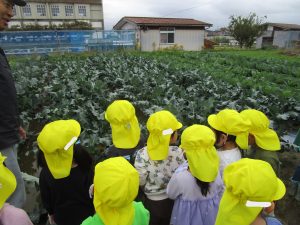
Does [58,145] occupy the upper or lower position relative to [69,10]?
lower

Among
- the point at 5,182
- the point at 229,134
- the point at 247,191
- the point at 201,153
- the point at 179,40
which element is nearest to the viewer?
the point at 247,191

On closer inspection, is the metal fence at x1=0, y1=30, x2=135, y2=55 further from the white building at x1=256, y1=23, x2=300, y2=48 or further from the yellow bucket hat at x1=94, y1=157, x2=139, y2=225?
the yellow bucket hat at x1=94, y1=157, x2=139, y2=225

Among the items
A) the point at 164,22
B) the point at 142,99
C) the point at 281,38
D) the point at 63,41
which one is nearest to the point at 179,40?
the point at 164,22

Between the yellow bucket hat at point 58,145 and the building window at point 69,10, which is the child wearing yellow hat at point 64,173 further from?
the building window at point 69,10

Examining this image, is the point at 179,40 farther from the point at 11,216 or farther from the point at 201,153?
the point at 11,216

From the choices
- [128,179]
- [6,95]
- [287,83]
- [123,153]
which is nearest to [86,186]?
[123,153]

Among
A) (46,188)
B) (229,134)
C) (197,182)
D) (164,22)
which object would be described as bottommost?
(46,188)

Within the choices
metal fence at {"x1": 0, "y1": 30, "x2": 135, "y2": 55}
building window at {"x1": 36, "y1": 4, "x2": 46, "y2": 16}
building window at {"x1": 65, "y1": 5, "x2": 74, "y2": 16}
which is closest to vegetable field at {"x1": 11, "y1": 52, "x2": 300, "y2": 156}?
metal fence at {"x1": 0, "y1": 30, "x2": 135, "y2": 55}

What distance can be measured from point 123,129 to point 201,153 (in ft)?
3.53

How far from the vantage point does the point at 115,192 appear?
5.89 feet

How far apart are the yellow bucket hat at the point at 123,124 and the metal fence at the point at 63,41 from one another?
82.6 ft

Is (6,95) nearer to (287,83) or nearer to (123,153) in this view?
(123,153)

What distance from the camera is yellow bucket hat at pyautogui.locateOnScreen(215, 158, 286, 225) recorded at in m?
1.72

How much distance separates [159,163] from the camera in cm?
287
